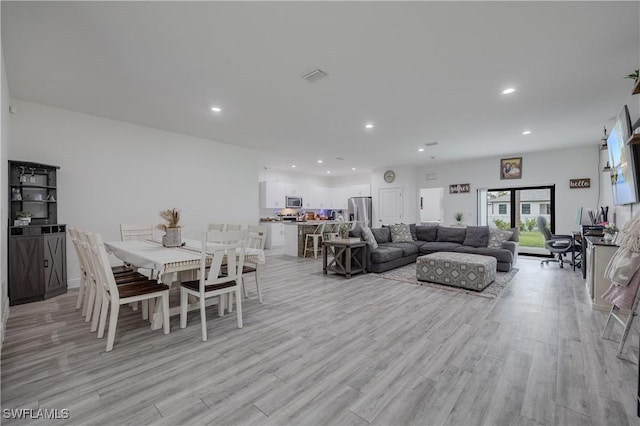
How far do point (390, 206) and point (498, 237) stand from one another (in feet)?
13.3

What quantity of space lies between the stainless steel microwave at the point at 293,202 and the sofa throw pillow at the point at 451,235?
5248 mm

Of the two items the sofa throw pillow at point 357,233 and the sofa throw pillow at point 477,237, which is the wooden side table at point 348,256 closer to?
the sofa throw pillow at point 357,233

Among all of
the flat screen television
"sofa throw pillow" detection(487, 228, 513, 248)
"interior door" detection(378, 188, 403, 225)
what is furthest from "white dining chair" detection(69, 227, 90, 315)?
"interior door" detection(378, 188, 403, 225)

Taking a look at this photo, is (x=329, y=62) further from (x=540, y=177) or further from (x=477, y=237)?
(x=540, y=177)

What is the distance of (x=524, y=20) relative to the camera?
2219mm

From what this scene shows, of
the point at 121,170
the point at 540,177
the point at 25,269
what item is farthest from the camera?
the point at 540,177

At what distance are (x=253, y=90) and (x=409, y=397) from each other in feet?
11.7

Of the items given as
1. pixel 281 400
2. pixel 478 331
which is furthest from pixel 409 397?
pixel 478 331

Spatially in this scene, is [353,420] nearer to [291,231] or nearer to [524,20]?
[524,20]

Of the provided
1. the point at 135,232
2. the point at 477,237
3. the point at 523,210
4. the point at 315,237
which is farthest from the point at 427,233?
the point at 135,232

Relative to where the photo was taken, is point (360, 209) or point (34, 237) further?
point (360, 209)

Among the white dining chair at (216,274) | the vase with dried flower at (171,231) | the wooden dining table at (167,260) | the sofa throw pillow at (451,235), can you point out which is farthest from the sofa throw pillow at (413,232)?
the vase with dried flower at (171,231)

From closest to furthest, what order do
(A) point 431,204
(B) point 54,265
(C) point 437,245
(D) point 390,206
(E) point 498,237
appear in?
(B) point 54,265 → (E) point 498,237 → (C) point 437,245 → (A) point 431,204 → (D) point 390,206

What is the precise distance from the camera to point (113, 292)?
2447mm
